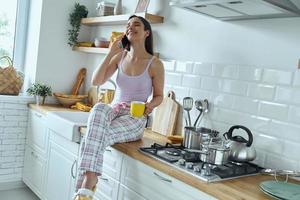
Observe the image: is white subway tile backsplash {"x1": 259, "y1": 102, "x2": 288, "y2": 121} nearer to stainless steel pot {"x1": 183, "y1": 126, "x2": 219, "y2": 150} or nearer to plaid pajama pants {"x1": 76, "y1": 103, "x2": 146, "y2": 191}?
stainless steel pot {"x1": 183, "y1": 126, "x2": 219, "y2": 150}

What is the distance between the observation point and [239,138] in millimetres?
1776

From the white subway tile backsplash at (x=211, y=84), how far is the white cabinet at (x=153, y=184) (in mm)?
701

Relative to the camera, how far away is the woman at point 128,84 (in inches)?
72.6

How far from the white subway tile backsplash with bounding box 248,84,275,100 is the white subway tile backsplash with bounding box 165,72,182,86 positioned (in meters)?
0.58

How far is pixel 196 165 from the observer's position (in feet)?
5.32

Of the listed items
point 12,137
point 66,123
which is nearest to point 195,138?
point 66,123

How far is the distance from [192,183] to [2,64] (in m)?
2.55

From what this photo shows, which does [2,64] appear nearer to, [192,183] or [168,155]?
[168,155]

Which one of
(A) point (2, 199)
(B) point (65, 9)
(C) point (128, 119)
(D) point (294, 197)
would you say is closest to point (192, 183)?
(D) point (294, 197)

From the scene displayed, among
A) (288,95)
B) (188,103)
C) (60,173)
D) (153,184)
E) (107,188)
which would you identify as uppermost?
(288,95)

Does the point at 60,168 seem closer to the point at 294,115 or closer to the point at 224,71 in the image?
the point at 224,71

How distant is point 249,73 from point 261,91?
0.13 metres

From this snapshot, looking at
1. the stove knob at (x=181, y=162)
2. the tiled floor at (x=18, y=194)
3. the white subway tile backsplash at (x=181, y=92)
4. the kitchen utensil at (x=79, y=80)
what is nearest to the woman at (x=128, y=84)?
the white subway tile backsplash at (x=181, y=92)

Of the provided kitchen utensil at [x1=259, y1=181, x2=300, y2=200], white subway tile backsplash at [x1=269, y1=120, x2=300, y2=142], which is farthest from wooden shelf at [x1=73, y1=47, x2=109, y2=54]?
kitchen utensil at [x1=259, y1=181, x2=300, y2=200]
